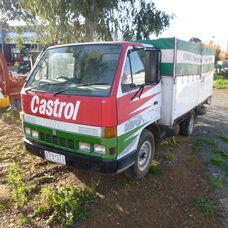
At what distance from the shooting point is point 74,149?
2.96m

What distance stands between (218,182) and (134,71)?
7.83 feet

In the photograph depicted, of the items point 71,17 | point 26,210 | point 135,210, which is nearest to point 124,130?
point 135,210

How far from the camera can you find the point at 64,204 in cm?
288

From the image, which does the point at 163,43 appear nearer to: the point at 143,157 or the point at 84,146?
the point at 143,157

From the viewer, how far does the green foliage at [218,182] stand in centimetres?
349

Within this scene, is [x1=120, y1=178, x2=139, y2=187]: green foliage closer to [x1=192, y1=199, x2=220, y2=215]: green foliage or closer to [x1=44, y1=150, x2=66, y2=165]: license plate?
[x1=192, y1=199, x2=220, y2=215]: green foliage

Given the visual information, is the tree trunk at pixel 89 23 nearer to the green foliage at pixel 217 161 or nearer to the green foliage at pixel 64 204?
the green foliage at pixel 217 161

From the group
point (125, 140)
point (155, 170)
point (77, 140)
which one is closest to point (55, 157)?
point (77, 140)

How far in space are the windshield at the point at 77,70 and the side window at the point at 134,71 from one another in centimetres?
19

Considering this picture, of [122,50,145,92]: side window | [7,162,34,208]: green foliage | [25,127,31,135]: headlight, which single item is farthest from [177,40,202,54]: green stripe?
[7,162,34,208]: green foliage

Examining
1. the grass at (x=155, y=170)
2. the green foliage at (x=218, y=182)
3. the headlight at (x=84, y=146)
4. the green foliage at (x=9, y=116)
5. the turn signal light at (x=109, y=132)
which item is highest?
the turn signal light at (x=109, y=132)

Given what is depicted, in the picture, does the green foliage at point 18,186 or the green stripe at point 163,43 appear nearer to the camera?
the green foliage at point 18,186

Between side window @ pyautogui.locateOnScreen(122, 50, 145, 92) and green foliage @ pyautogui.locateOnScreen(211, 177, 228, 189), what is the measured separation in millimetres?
2065

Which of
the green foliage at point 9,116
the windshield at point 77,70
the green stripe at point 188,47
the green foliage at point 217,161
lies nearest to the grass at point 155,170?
the green foliage at point 217,161
